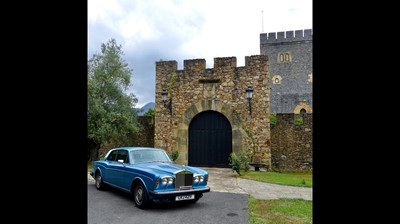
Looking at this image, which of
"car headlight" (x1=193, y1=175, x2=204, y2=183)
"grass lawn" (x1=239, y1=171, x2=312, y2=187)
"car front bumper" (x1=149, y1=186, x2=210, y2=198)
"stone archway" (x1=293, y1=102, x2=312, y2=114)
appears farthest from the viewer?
"stone archway" (x1=293, y1=102, x2=312, y2=114)

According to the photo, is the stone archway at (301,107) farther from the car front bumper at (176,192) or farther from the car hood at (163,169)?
the car front bumper at (176,192)

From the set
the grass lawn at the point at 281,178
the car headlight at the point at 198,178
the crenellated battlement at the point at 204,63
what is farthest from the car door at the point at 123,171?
the crenellated battlement at the point at 204,63

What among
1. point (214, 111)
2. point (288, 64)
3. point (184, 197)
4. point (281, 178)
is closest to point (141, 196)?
point (184, 197)

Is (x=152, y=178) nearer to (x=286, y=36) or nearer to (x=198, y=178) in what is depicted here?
(x=198, y=178)

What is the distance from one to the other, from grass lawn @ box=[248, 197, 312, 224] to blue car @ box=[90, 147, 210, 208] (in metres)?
1.15

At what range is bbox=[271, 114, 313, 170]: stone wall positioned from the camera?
11523mm

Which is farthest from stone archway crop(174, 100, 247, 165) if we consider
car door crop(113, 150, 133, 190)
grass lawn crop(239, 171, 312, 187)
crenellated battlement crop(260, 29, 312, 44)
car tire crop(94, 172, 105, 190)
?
crenellated battlement crop(260, 29, 312, 44)

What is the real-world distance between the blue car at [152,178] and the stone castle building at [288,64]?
23602 millimetres

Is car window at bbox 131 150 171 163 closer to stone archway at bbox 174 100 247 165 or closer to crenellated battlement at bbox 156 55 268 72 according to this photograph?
stone archway at bbox 174 100 247 165
